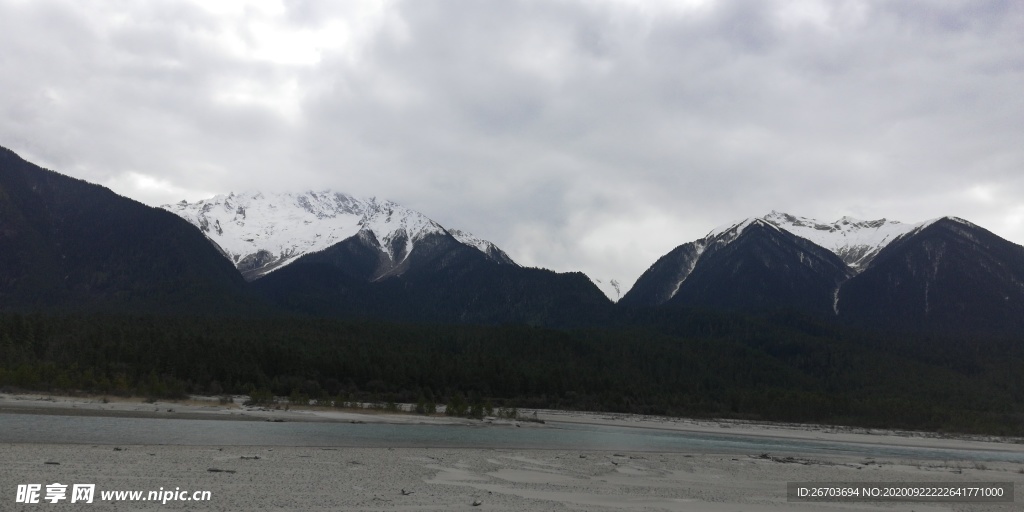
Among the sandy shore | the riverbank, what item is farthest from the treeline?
the riverbank

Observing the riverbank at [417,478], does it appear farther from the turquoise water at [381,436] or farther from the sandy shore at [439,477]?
the turquoise water at [381,436]

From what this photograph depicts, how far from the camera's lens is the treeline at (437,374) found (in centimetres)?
11881

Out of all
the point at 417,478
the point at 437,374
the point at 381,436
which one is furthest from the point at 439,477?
the point at 437,374

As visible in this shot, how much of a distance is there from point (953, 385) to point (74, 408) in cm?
19692

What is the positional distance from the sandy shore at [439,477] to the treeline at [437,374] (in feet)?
217

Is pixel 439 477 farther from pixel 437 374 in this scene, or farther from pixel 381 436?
pixel 437 374

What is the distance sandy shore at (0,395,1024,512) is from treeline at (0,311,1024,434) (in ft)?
217

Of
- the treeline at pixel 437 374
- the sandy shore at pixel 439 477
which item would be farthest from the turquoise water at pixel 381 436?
the treeline at pixel 437 374

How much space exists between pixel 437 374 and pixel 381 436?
3007 inches

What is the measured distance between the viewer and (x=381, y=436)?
2783 inches

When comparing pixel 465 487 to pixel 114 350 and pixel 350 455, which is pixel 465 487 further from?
pixel 114 350

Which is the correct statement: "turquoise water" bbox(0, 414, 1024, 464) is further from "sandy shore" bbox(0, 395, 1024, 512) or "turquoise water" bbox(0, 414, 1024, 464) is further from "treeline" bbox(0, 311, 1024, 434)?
"treeline" bbox(0, 311, 1024, 434)

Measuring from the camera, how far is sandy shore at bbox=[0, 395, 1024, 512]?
30.4m

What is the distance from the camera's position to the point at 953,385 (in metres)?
188
